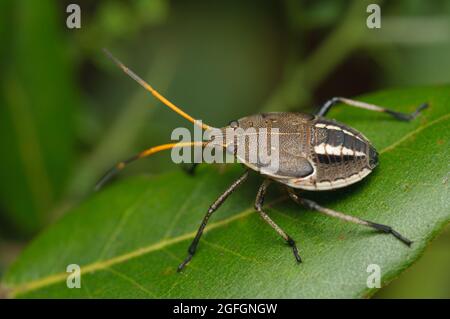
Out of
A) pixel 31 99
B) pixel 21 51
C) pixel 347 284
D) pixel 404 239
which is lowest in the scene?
pixel 347 284

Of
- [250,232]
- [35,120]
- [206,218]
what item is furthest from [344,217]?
[35,120]

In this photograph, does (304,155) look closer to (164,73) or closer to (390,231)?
(390,231)

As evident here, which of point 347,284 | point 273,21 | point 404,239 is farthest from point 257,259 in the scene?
point 273,21

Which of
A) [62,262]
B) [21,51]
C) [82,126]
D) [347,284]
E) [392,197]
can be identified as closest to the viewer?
[347,284]

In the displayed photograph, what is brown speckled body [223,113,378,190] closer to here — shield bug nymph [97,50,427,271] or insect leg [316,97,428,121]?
shield bug nymph [97,50,427,271]

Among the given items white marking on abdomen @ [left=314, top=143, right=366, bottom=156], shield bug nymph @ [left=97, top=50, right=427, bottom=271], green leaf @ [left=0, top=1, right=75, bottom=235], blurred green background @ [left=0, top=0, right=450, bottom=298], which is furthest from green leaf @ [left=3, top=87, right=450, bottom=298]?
blurred green background @ [left=0, top=0, right=450, bottom=298]
